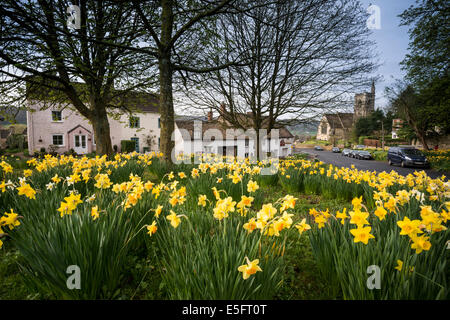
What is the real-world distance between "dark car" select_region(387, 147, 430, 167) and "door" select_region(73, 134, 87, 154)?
108ft

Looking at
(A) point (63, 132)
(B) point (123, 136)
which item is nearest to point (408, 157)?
(B) point (123, 136)

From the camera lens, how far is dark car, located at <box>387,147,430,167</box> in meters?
15.4

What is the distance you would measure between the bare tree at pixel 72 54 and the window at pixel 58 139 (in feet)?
55.5

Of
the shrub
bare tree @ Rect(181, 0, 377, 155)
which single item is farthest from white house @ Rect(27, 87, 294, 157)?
bare tree @ Rect(181, 0, 377, 155)

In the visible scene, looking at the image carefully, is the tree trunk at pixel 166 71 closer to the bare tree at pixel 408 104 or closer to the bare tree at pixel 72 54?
the bare tree at pixel 72 54

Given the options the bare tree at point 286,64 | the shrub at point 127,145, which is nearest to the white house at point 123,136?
the shrub at point 127,145

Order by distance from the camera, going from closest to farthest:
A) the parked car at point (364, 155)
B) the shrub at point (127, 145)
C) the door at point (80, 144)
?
the door at point (80, 144)
the parked car at point (364, 155)
the shrub at point (127, 145)

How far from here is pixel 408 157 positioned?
52.2ft

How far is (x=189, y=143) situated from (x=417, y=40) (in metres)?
22.8

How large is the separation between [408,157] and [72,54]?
22465mm

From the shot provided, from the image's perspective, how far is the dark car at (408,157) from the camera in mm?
15367

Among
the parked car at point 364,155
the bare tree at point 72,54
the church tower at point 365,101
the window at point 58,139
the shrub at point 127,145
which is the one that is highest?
the bare tree at point 72,54

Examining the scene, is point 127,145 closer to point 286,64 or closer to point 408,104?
point 286,64
